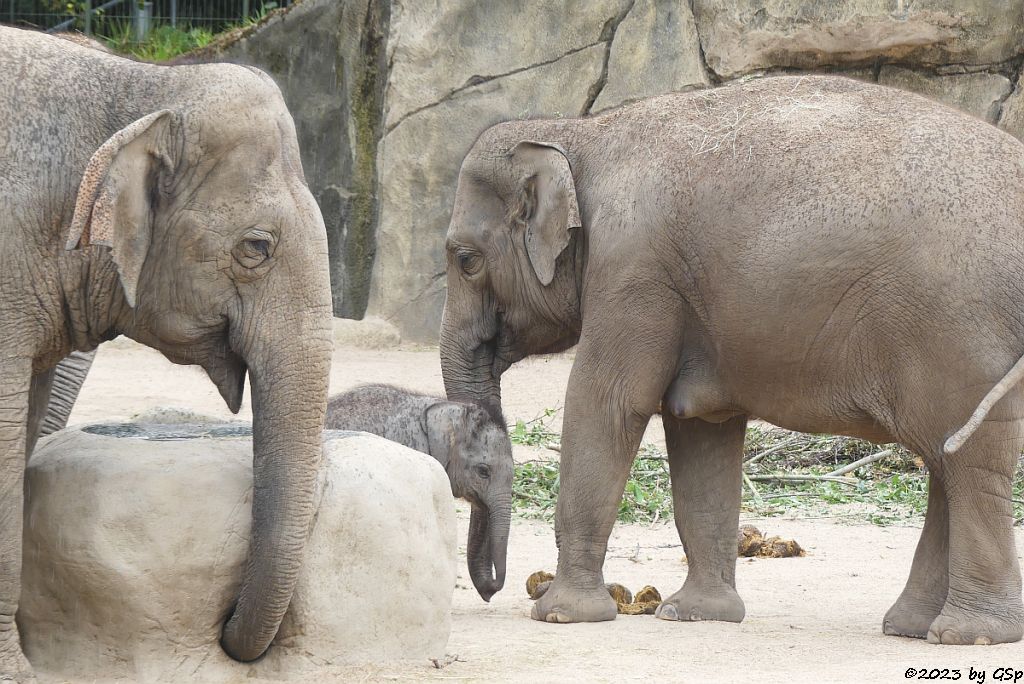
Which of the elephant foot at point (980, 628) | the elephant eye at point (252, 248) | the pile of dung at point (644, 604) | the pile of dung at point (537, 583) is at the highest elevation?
the elephant eye at point (252, 248)

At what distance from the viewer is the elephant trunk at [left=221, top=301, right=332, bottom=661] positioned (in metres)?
4.00

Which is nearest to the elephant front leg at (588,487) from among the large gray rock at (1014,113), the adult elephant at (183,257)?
the adult elephant at (183,257)

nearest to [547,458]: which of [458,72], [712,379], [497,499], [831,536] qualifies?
[831,536]

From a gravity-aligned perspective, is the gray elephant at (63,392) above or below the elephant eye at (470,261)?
below

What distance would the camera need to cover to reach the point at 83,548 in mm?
4086

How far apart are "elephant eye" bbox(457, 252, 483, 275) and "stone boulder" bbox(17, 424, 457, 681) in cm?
189

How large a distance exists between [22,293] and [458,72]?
9489mm

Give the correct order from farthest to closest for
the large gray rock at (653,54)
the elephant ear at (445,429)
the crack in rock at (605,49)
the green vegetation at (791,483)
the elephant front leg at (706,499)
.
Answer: the crack in rock at (605,49) → the large gray rock at (653,54) → the green vegetation at (791,483) → the elephant ear at (445,429) → the elephant front leg at (706,499)

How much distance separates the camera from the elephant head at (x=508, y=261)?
5844mm

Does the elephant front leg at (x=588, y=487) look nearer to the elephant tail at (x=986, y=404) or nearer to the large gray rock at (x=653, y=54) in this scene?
the elephant tail at (x=986, y=404)

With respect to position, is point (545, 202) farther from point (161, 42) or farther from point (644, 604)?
point (161, 42)

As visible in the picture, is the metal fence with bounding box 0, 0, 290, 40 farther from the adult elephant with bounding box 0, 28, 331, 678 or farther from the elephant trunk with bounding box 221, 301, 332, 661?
the elephant trunk with bounding box 221, 301, 332, 661

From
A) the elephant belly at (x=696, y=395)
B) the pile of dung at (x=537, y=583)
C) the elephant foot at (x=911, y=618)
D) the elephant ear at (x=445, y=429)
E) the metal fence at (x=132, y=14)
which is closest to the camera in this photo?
the elephant foot at (x=911, y=618)

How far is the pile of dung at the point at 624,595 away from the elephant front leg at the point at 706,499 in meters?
0.12
